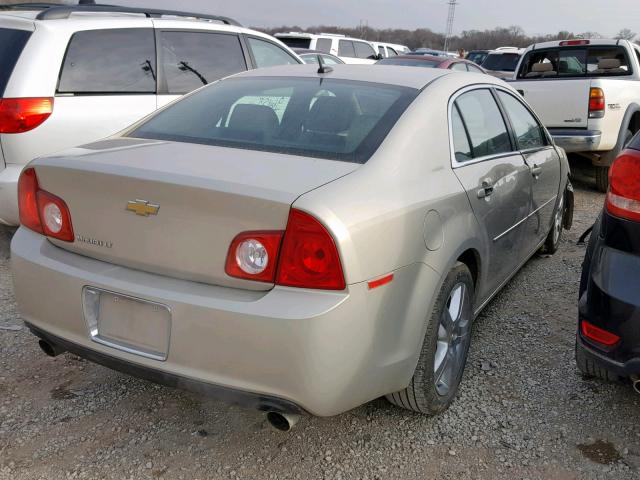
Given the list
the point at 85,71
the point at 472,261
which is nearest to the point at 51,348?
the point at 472,261

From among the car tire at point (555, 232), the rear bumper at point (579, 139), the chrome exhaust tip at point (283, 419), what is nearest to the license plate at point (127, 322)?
the chrome exhaust tip at point (283, 419)

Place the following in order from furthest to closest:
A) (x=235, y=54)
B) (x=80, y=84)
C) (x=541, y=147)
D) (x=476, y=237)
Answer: (x=235, y=54) → (x=80, y=84) → (x=541, y=147) → (x=476, y=237)

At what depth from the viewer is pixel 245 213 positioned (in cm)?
211

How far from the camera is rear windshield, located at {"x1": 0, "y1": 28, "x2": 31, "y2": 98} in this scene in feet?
14.3

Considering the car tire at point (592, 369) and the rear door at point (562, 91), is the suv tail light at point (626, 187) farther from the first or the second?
the rear door at point (562, 91)

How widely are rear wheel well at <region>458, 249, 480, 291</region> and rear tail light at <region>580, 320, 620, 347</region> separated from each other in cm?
60

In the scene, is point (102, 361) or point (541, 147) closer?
point (102, 361)

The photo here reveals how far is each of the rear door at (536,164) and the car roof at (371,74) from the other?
615 millimetres

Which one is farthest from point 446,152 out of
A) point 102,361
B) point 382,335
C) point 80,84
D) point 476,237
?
point 80,84

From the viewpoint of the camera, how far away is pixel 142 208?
2248 millimetres

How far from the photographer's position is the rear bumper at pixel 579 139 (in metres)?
6.97

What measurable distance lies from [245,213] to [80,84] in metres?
3.15

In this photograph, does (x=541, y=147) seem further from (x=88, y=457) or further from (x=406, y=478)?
(x=88, y=457)

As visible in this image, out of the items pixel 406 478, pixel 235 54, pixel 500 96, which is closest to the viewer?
pixel 406 478
